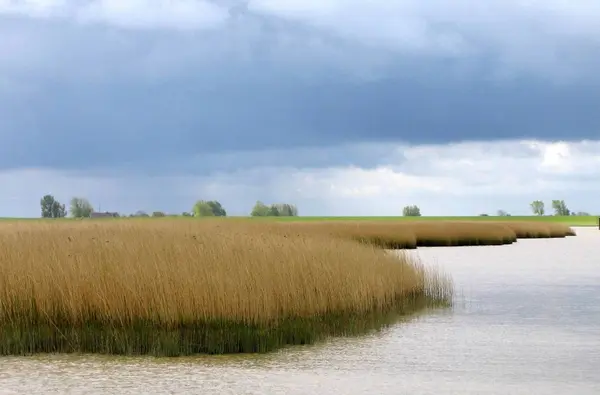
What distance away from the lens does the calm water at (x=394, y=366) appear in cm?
792

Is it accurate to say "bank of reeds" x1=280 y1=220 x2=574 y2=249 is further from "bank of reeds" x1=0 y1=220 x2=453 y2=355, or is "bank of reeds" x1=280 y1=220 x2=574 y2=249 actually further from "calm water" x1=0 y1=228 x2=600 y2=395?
"calm water" x1=0 y1=228 x2=600 y2=395

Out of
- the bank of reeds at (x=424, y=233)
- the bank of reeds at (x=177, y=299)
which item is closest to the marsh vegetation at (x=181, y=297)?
the bank of reeds at (x=177, y=299)

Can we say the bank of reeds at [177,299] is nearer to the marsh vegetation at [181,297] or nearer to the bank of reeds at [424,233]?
the marsh vegetation at [181,297]

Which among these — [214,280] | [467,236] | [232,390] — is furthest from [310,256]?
[467,236]

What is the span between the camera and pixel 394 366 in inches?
353

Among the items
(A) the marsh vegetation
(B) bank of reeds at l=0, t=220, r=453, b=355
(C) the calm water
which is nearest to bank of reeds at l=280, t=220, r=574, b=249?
(A) the marsh vegetation

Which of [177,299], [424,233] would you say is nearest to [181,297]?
[177,299]

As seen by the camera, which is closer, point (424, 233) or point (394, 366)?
point (394, 366)

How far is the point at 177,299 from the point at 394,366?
332 cm

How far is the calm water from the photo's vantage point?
312 inches

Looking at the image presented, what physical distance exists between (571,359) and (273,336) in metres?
3.50

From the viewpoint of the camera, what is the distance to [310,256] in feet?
46.8

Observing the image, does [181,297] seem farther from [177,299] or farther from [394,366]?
Answer: [394,366]

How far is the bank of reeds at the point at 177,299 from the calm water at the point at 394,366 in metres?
0.60
